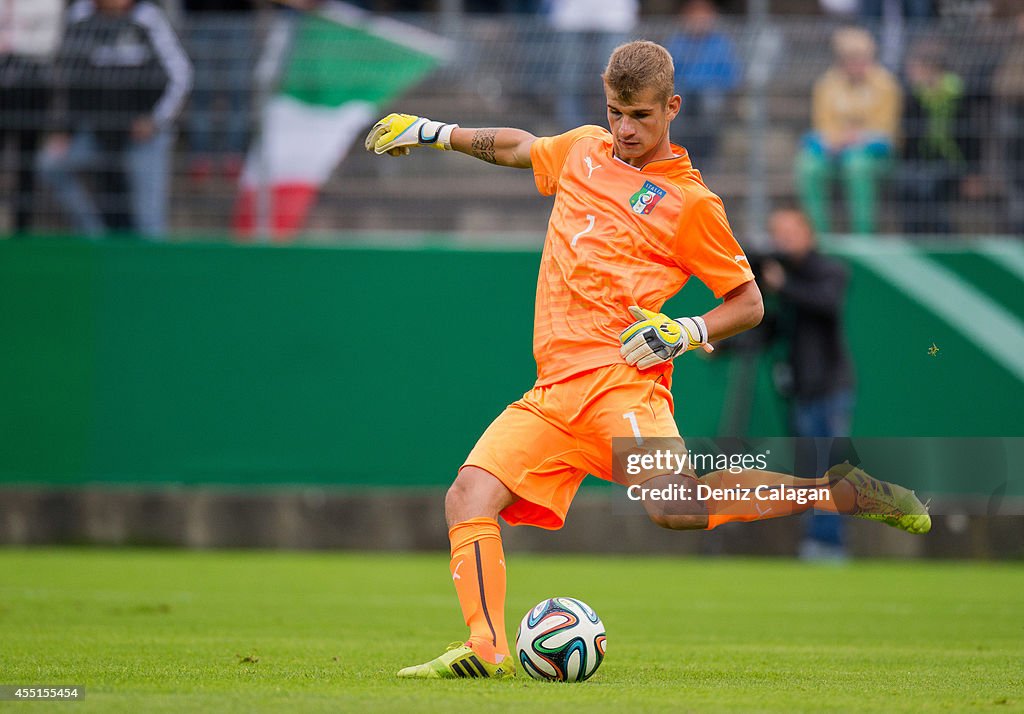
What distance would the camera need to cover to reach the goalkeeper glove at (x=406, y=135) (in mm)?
6676

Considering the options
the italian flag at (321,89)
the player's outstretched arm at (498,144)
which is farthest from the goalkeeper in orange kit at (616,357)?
the italian flag at (321,89)

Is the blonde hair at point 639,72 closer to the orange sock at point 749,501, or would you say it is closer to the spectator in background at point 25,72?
the orange sock at point 749,501

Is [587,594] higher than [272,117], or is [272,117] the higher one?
[272,117]

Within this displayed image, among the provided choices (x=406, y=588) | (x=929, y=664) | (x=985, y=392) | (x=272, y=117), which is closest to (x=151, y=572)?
(x=406, y=588)

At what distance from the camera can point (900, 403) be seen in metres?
13.8

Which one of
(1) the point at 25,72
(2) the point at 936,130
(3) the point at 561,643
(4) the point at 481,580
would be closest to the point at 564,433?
(4) the point at 481,580

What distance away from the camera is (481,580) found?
19.1 ft

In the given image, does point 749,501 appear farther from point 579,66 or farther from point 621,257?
point 579,66

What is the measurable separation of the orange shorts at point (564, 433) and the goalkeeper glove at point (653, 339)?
0.14 meters

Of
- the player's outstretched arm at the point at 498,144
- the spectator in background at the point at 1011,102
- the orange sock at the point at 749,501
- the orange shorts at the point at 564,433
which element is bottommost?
the orange sock at the point at 749,501

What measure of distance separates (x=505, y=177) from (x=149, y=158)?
10.4ft

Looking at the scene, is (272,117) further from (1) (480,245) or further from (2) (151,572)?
(2) (151,572)

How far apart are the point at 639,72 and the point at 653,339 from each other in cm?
102

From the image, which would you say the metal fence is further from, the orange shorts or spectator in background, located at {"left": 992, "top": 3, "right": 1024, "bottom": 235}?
the orange shorts
